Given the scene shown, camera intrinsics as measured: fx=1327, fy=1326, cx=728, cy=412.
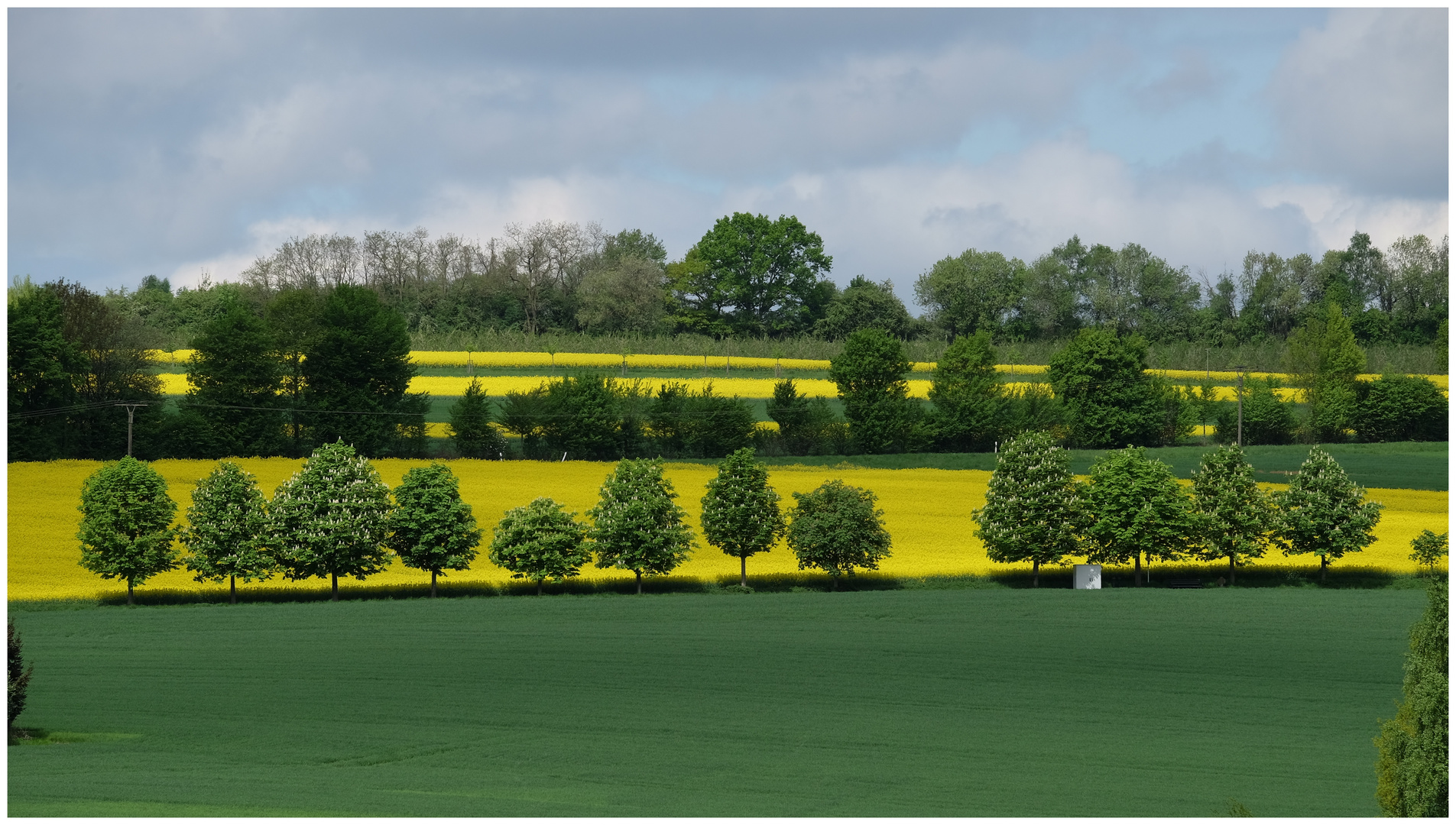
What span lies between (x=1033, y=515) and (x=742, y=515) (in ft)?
35.0

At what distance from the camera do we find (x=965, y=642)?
3534cm

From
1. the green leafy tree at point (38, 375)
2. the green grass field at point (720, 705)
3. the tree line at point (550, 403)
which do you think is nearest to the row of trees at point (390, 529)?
the green grass field at point (720, 705)

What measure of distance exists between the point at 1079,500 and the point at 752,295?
62.3 meters

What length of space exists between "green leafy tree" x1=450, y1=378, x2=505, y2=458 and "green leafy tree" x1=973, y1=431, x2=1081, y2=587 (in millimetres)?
27671

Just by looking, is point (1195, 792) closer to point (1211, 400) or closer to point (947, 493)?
point (947, 493)

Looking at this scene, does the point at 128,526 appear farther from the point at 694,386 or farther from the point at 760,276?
the point at 760,276

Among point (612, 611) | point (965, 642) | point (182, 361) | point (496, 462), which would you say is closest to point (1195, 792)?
point (965, 642)

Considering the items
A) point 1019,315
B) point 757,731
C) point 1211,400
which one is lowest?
point 757,731

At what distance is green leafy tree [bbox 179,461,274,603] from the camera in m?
44.3

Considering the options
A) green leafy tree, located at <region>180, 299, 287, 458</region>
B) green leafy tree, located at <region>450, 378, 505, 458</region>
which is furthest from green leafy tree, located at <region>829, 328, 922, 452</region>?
green leafy tree, located at <region>180, 299, 287, 458</region>

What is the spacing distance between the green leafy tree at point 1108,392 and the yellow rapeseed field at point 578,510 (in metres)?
14.6

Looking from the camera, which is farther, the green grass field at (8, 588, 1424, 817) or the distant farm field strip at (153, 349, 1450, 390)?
the distant farm field strip at (153, 349, 1450, 390)

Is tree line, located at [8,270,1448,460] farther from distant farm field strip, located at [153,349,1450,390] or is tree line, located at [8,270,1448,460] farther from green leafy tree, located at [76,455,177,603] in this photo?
green leafy tree, located at [76,455,177,603]

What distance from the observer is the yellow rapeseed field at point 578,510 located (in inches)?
1831
